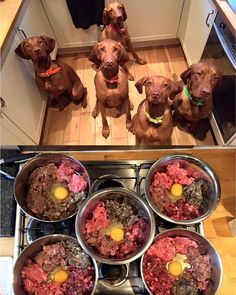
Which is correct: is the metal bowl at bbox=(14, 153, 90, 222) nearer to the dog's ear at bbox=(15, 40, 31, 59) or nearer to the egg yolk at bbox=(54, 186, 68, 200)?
the egg yolk at bbox=(54, 186, 68, 200)

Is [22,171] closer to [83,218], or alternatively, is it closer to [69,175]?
[69,175]

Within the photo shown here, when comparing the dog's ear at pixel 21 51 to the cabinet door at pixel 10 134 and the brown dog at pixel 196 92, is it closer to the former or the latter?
the cabinet door at pixel 10 134

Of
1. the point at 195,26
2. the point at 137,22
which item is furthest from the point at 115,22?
the point at 195,26

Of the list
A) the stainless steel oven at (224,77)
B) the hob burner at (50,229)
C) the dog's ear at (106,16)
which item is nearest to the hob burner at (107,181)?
the hob burner at (50,229)

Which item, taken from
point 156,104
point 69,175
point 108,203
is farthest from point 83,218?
point 156,104

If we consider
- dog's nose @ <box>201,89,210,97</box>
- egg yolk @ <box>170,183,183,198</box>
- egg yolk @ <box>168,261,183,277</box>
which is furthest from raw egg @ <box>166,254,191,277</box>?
dog's nose @ <box>201,89,210,97</box>

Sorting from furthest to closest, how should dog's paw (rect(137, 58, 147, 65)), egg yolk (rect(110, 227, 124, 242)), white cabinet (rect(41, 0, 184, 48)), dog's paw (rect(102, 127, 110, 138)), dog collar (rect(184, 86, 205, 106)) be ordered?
dog's paw (rect(137, 58, 147, 65)), white cabinet (rect(41, 0, 184, 48)), dog's paw (rect(102, 127, 110, 138)), dog collar (rect(184, 86, 205, 106)), egg yolk (rect(110, 227, 124, 242))
